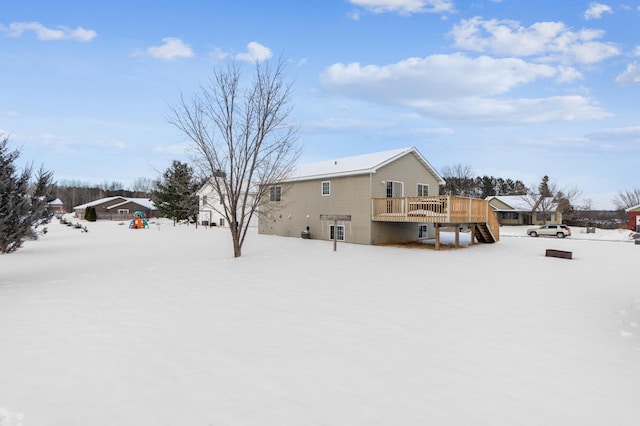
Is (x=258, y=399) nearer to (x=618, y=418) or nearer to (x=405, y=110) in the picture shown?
(x=618, y=418)

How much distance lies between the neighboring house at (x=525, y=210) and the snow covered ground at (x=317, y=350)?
4173 cm

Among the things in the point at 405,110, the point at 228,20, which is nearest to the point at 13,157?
the point at 228,20

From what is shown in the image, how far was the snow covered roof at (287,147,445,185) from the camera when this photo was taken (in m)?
→ 18.6

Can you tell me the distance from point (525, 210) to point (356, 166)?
38870mm

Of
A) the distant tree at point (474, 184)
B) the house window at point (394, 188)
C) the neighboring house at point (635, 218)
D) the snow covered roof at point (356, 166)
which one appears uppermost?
the distant tree at point (474, 184)

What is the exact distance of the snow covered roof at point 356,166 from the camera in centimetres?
1864

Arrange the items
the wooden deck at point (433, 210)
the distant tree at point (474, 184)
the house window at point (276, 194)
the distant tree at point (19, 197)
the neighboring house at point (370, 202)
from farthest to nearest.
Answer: the distant tree at point (474, 184) < the house window at point (276, 194) < the neighboring house at point (370, 202) < the wooden deck at point (433, 210) < the distant tree at point (19, 197)

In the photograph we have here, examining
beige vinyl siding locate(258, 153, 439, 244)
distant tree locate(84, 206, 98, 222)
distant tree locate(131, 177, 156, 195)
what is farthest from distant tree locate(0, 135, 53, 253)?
distant tree locate(131, 177, 156, 195)

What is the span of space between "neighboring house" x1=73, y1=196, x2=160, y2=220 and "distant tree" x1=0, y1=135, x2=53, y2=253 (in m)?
41.0

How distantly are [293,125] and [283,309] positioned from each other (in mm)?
11217

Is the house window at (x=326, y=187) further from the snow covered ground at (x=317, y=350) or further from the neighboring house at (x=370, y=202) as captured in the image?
the snow covered ground at (x=317, y=350)

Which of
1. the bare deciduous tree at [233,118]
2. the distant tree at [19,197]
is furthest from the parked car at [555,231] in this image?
the distant tree at [19,197]

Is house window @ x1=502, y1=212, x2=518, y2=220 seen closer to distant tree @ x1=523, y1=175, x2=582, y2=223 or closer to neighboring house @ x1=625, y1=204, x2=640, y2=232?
distant tree @ x1=523, y1=175, x2=582, y2=223

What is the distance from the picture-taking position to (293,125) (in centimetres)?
1602
